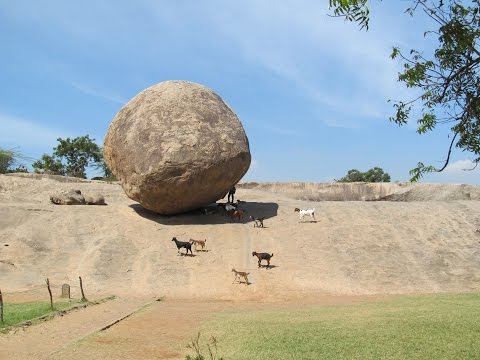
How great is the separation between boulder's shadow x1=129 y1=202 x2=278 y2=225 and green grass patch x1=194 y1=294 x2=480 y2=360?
986cm

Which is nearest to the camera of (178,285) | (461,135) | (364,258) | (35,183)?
(461,135)

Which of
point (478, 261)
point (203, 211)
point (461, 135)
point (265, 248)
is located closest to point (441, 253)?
point (478, 261)

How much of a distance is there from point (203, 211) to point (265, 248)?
4448 millimetres

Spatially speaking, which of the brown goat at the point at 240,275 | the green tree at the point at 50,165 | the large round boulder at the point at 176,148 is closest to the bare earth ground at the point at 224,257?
the brown goat at the point at 240,275

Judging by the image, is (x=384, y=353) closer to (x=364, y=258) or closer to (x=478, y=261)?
(x=364, y=258)

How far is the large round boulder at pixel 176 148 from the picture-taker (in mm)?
→ 20781

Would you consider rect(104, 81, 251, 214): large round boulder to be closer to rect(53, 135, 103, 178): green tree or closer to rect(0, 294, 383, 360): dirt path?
rect(0, 294, 383, 360): dirt path

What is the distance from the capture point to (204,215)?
76.3ft

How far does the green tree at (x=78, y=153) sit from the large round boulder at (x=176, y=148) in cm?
2580

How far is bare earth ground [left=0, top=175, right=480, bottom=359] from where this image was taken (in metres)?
16.0

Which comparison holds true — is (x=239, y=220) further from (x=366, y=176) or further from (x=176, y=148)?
(x=366, y=176)

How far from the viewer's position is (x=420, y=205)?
24.5 m

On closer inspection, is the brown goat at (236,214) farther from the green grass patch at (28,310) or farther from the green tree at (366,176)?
the green tree at (366,176)

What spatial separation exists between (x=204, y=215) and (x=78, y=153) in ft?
91.6
